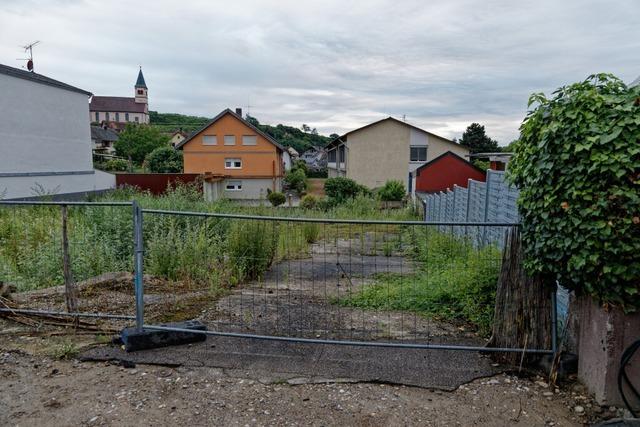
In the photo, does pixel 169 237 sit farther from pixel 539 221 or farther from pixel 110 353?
pixel 539 221

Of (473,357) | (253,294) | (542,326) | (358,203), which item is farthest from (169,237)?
(358,203)

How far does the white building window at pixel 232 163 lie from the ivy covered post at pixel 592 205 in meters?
39.1

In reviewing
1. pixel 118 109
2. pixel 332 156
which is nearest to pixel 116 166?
pixel 332 156

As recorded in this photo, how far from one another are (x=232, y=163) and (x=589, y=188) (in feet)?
131

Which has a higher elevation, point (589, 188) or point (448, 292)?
point (589, 188)

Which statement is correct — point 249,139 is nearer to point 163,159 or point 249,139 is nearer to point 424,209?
point 163,159

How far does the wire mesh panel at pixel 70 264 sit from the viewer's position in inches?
194

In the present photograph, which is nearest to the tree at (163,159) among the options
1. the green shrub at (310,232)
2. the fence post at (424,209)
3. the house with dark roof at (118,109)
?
the fence post at (424,209)

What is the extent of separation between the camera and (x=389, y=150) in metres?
38.8

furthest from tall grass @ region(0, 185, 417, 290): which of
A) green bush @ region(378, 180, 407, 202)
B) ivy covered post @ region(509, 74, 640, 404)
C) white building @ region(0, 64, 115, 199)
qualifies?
green bush @ region(378, 180, 407, 202)

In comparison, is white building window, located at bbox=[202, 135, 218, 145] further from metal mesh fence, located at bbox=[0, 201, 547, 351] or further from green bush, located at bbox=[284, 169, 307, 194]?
metal mesh fence, located at bbox=[0, 201, 547, 351]

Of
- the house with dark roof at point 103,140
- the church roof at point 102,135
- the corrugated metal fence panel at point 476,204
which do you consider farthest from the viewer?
the church roof at point 102,135

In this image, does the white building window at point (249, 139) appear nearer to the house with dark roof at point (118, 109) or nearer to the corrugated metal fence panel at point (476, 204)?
the corrugated metal fence panel at point (476, 204)

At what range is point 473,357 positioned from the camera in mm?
3857
